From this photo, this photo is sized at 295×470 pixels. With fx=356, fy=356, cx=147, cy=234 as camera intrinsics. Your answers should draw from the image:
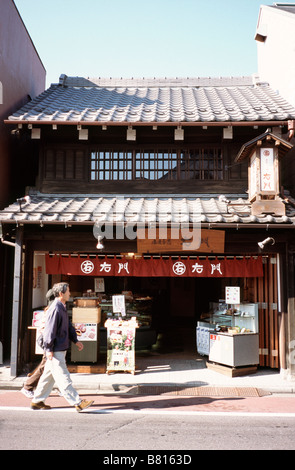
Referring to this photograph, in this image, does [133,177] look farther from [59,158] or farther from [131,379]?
[131,379]

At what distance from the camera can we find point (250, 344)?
380 inches

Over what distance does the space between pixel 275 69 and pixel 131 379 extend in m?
12.3

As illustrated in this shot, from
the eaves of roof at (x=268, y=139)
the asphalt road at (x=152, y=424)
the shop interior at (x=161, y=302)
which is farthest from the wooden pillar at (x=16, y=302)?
the eaves of roof at (x=268, y=139)

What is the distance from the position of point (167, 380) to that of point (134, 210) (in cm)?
443

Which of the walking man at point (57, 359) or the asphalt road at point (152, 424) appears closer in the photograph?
the asphalt road at point (152, 424)

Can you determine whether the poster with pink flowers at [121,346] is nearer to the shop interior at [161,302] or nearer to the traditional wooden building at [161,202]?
the traditional wooden building at [161,202]

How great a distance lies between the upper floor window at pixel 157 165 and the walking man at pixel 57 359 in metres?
5.30

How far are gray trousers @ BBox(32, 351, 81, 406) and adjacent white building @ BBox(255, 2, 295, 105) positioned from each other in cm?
1057

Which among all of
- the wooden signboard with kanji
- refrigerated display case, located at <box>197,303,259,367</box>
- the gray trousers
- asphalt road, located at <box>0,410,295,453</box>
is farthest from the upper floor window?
asphalt road, located at <box>0,410,295,453</box>

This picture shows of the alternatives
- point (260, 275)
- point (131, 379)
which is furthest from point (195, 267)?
point (131, 379)

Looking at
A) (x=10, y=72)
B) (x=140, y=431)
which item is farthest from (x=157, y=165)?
(x=140, y=431)

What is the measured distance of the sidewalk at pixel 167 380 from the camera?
8375 mm

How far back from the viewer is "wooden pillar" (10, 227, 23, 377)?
8.95 m

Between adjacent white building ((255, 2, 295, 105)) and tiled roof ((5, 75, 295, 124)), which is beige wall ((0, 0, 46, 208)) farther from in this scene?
adjacent white building ((255, 2, 295, 105))
